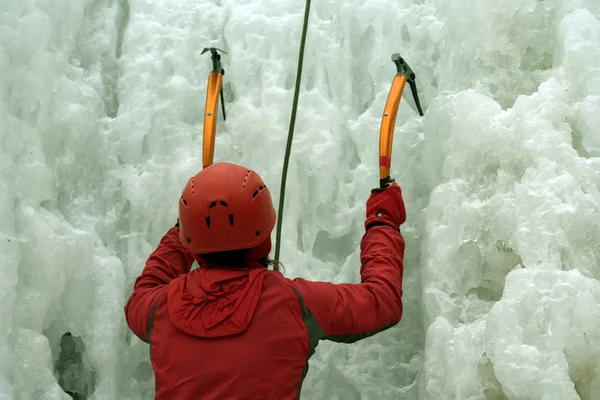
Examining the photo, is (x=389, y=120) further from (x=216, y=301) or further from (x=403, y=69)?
(x=216, y=301)

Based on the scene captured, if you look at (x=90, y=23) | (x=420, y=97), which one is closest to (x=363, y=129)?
(x=420, y=97)

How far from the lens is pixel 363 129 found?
8.02 ft

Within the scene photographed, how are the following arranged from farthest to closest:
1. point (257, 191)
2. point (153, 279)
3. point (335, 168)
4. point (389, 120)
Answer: point (335, 168)
point (389, 120)
point (153, 279)
point (257, 191)

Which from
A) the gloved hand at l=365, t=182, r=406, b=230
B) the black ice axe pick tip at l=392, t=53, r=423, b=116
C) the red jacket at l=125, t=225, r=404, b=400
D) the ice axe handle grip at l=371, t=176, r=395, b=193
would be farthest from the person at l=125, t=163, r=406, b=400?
A: the black ice axe pick tip at l=392, t=53, r=423, b=116

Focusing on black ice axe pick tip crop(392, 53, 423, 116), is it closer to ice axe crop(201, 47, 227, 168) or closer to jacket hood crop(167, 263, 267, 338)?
ice axe crop(201, 47, 227, 168)

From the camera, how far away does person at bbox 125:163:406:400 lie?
1.53 metres

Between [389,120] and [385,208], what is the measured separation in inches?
13.8

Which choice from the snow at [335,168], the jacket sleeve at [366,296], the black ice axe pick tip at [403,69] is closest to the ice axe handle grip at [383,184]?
the jacket sleeve at [366,296]

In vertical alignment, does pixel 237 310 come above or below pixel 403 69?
below

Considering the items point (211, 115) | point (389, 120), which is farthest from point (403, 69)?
point (211, 115)

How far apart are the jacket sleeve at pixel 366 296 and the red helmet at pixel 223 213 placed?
0.17m

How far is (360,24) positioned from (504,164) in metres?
0.84

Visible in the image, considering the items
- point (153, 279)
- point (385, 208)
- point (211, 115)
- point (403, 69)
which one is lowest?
point (153, 279)

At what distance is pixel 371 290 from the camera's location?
174cm
